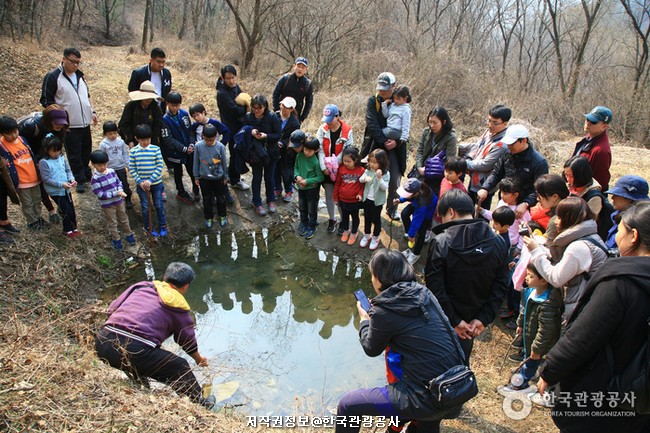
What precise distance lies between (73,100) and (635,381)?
6.13 meters

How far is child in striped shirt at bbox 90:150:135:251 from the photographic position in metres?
4.89

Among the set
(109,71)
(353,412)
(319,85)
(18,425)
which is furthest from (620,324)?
(109,71)

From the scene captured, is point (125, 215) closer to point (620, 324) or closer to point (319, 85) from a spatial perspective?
point (620, 324)

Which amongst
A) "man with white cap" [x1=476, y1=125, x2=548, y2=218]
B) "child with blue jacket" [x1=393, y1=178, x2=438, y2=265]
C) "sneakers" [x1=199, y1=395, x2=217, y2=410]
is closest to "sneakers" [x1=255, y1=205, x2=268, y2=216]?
"child with blue jacket" [x1=393, y1=178, x2=438, y2=265]

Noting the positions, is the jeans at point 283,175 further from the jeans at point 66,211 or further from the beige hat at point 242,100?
the jeans at point 66,211

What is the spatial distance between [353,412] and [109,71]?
13.8 m

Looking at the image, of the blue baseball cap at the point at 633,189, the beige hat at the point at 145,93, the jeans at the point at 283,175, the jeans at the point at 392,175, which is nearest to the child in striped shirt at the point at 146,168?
the beige hat at the point at 145,93

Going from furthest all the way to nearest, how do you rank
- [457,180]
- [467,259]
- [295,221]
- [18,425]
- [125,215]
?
1. [295,221]
2. [125,215]
3. [457,180]
4. [467,259]
5. [18,425]

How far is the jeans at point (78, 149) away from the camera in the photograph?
214 inches

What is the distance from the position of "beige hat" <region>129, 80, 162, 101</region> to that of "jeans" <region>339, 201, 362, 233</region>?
2.85 m

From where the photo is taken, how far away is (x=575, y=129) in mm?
11133

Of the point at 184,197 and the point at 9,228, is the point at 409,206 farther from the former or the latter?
the point at 9,228

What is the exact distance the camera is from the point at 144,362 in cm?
308

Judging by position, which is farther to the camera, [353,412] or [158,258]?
[158,258]
